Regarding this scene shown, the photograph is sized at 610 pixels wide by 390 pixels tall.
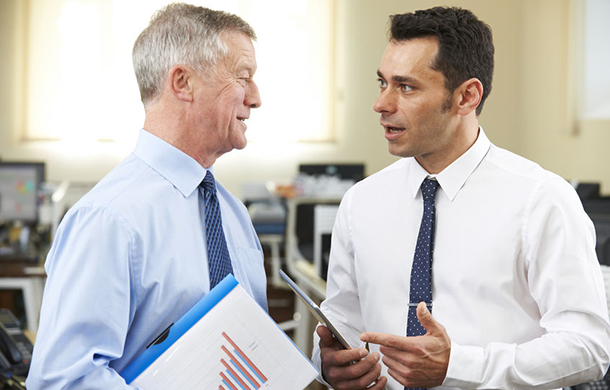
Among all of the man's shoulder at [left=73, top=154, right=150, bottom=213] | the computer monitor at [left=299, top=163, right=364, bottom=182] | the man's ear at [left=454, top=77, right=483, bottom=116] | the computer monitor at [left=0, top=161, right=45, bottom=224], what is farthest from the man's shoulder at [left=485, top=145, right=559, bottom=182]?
the computer monitor at [left=299, top=163, right=364, bottom=182]

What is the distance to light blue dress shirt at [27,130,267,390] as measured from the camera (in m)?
1.05

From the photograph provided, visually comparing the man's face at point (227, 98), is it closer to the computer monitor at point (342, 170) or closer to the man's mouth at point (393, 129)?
the man's mouth at point (393, 129)

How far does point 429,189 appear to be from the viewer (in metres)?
1.56

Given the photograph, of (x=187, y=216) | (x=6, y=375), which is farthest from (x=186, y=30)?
(x=6, y=375)

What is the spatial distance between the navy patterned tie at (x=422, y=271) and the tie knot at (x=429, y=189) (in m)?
0.02

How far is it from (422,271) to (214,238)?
19.5 inches

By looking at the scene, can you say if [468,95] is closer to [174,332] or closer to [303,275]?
[174,332]

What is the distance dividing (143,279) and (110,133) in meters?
8.26

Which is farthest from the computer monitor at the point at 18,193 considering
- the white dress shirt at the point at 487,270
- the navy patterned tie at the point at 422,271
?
the navy patterned tie at the point at 422,271

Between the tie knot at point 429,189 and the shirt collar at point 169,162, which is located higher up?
the shirt collar at point 169,162

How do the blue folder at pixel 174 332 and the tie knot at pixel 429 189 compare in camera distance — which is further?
the tie knot at pixel 429 189

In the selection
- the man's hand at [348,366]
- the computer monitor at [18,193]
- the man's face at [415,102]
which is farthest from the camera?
the computer monitor at [18,193]

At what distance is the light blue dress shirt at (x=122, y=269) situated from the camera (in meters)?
1.05

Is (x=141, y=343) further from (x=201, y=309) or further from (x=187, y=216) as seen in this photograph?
(x=187, y=216)
